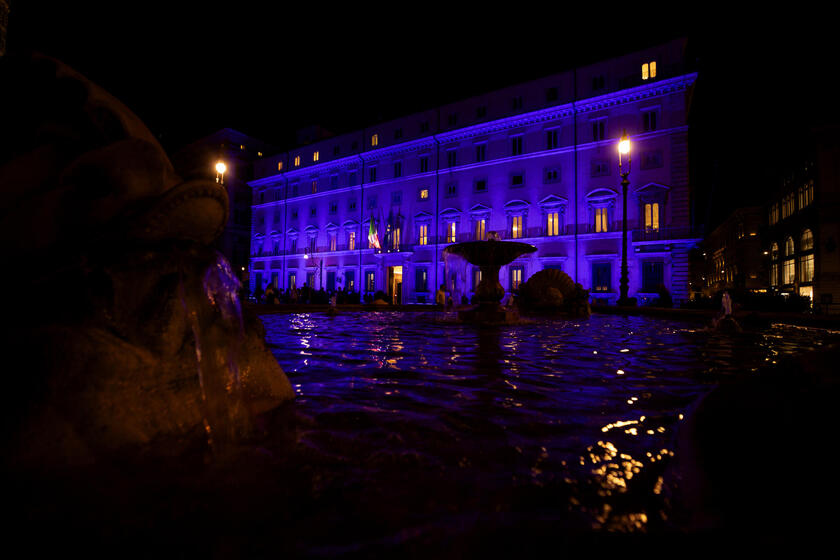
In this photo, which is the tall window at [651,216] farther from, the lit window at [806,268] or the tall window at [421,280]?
the tall window at [421,280]

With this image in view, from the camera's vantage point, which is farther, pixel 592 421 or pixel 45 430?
pixel 592 421

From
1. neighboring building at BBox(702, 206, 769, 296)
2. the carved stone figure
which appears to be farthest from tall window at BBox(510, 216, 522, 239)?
the carved stone figure

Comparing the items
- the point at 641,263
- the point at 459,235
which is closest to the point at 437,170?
the point at 459,235

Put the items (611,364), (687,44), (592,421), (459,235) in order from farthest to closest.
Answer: (459,235) → (687,44) → (611,364) → (592,421)

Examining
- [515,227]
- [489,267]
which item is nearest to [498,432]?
[489,267]

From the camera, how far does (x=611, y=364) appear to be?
13.2ft

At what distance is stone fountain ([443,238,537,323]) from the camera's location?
33.4 feet

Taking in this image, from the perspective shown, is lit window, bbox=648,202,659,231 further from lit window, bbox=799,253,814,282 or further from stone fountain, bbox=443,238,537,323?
stone fountain, bbox=443,238,537,323

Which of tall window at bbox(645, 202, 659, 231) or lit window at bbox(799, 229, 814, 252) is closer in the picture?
tall window at bbox(645, 202, 659, 231)

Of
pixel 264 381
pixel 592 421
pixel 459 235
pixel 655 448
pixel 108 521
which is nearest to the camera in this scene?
pixel 108 521

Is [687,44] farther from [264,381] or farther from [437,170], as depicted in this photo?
[264,381]

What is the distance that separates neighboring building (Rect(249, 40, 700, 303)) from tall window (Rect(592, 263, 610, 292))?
0.21 feet

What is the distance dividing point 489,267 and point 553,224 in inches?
704

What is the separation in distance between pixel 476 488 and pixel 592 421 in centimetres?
110
